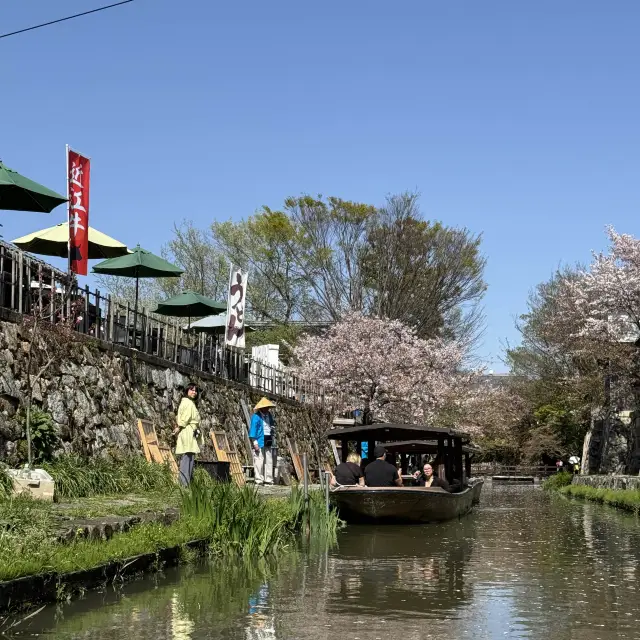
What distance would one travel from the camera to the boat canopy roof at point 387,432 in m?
23.5

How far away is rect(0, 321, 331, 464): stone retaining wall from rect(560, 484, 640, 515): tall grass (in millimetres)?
10552

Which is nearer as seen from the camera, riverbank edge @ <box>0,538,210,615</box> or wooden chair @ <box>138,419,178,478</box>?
riverbank edge @ <box>0,538,210,615</box>

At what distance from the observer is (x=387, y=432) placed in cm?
2473

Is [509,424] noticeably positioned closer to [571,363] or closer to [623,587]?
[571,363]

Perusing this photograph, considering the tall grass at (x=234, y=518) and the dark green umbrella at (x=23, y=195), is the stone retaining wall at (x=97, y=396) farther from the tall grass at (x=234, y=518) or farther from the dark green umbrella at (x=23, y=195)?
the tall grass at (x=234, y=518)

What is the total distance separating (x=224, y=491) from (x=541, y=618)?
5.98 metres

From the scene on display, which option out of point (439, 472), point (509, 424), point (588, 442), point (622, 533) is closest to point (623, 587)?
point (622, 533)

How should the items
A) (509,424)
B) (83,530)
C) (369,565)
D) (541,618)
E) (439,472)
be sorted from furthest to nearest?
(509,424) < (439,472) < (369,565) < (83,530) < (541,618)

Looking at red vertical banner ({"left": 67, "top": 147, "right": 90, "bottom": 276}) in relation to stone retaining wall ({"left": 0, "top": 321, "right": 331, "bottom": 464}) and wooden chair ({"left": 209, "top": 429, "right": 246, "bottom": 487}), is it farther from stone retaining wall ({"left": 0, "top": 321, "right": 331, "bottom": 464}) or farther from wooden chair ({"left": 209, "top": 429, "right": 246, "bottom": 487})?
wooden chair ({"left": 209, "top": 429, "right": 246, "bottom": 487})

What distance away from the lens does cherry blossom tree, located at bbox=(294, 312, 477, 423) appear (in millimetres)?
44094

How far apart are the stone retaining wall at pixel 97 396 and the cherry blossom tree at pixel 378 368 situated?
15.8 m

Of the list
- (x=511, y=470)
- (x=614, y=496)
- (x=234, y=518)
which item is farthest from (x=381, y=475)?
(x=511, y=470)

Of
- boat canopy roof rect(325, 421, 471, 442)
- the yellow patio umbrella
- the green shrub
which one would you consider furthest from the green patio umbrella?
the green shrub

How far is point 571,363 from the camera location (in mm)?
53188
